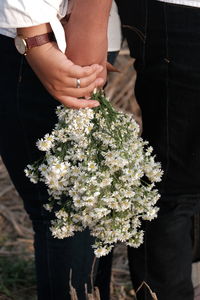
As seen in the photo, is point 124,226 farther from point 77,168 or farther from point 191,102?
point 191,102

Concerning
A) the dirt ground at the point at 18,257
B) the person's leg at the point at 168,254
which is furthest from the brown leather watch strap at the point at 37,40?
the dirt ground at the point at 18,257

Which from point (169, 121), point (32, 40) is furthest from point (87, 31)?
point (169, 121)

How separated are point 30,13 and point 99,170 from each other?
312 mm

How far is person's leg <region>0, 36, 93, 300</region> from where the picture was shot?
136cm

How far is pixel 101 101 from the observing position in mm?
1302

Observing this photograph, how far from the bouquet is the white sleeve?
17cm

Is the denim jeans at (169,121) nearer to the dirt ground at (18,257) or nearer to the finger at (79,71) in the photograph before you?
the finger at (79,71)

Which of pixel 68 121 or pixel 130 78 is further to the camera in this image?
pixel 130 78

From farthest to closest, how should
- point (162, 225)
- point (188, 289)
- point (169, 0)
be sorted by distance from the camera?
point (188, 289), point (162, 225), point (169, 0)

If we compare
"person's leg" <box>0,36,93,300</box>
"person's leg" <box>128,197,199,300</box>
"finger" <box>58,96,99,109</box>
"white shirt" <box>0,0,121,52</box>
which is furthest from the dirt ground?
"white shirt" <box>0,0,121,52</box>

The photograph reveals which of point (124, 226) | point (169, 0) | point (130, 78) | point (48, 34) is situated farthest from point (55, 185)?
point (130, 78)

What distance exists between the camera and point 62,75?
1.22 meters

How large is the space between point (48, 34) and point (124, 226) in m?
0.39

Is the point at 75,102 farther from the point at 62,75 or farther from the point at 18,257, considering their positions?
the point at 18,257
